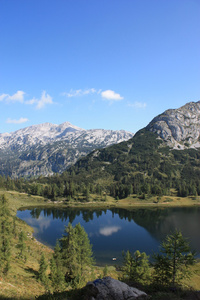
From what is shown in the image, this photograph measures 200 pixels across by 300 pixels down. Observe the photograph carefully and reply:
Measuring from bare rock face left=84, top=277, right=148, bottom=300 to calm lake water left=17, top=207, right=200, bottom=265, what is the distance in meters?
51.9

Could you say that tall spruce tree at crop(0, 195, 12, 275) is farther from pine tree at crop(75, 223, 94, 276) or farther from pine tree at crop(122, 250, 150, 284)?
pine tree at crop(122, 250, 150, 284)

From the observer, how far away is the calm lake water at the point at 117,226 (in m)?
76.8

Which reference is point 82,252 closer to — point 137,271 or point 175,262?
point 137,271

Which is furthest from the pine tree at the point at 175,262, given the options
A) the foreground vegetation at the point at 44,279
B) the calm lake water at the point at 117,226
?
the calm lake water at the point at 117,226

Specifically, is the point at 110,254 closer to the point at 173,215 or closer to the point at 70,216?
the point at 70,216

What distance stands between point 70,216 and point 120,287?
389 ft

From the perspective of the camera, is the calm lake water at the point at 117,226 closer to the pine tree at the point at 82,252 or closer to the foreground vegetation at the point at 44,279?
the foreground vegetation at the point at 44,279

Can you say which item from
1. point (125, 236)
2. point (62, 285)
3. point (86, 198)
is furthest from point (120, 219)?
point (62, 285)

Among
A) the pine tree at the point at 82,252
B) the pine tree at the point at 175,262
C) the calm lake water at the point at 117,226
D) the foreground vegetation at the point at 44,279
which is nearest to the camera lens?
the foreground vegetation at the point at 44,279

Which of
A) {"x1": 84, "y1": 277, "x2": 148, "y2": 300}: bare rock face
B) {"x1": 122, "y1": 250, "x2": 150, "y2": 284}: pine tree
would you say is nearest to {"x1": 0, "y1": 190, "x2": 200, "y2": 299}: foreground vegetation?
{"x1": 122, "y1": 250, "x2": 150, "y2": 284}: pine tree

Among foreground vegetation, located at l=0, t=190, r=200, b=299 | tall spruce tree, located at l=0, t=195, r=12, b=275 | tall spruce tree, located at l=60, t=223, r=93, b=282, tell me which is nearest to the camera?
foreground vegetation, located at l=0, t=190, r=200, b=299

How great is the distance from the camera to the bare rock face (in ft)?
51.4

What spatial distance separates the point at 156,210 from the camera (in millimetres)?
149000

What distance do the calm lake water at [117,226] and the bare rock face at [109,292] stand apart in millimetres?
51927
